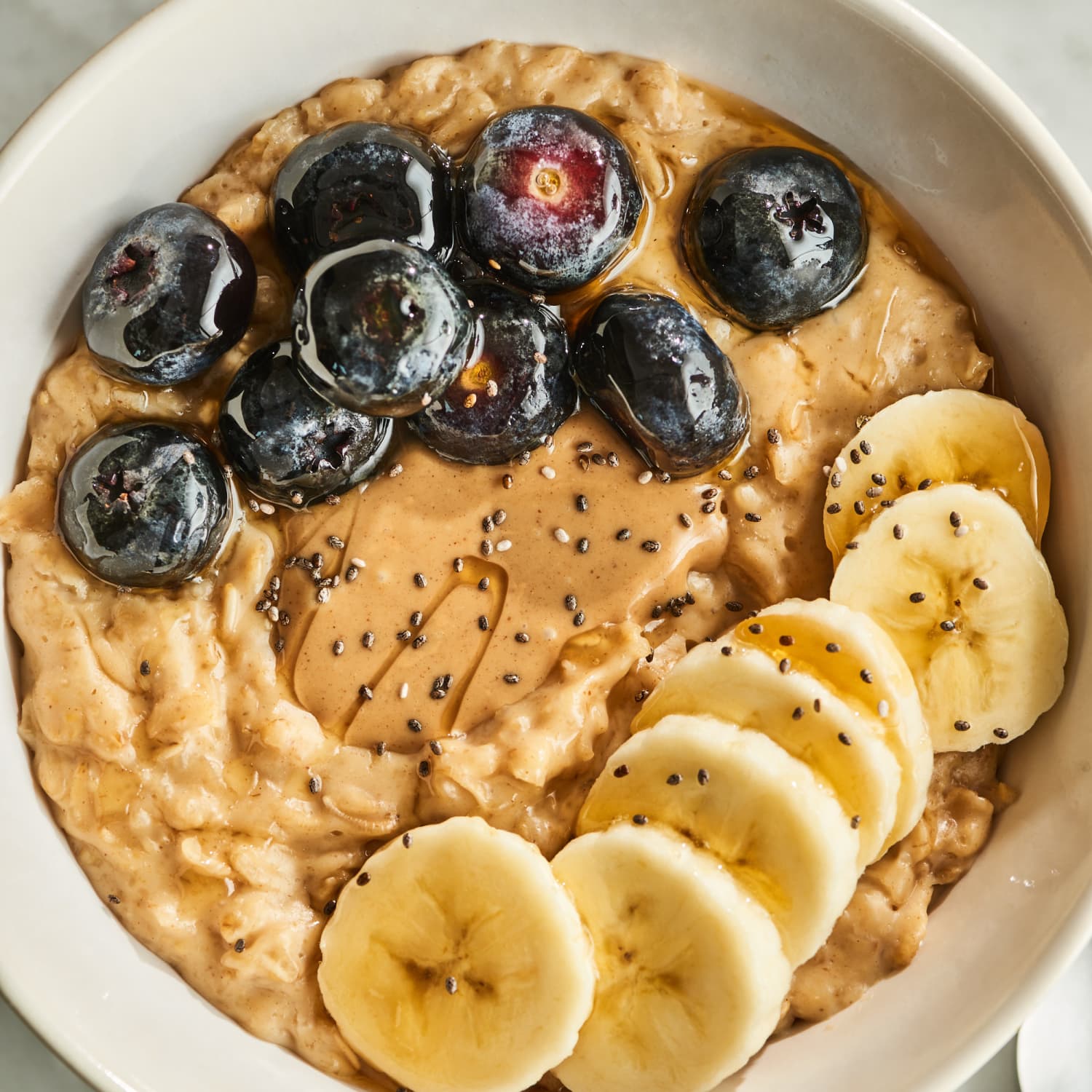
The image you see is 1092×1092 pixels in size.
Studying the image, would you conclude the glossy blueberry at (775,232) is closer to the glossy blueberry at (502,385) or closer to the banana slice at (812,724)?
the glossy blueberry at (502,385)

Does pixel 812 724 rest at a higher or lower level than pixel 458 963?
higher

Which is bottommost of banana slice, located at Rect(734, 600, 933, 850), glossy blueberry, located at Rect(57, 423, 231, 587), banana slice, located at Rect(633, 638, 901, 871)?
glossy blueberry, located at Rect(57, 423, 231, 587)

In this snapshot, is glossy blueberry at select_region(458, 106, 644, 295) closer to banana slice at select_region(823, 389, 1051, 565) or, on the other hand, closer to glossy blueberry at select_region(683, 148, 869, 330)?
glossy blueberry at select_region(683, 148, 869, 330)

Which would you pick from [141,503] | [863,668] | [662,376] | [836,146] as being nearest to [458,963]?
[863,668]

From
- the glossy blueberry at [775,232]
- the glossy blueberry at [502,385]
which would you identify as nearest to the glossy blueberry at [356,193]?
the glossy blueberry at [502,385]

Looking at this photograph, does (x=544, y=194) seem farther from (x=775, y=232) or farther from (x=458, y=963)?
(x=458, y=963)

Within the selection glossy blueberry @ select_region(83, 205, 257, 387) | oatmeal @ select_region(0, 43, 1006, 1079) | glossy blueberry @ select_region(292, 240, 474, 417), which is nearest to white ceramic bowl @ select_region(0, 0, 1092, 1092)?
oatmeal @ select_region(0, 43, 1006, 1079)
